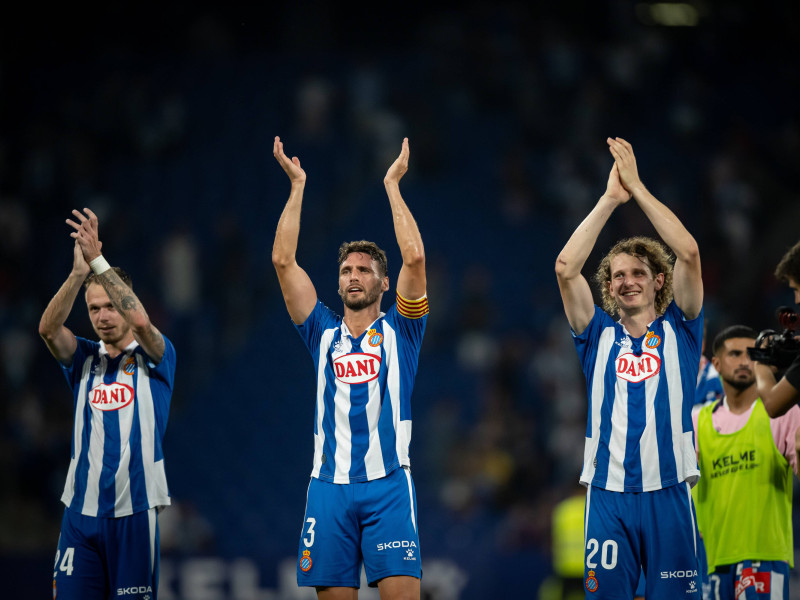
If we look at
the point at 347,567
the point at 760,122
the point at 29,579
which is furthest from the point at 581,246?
the point at 760,122

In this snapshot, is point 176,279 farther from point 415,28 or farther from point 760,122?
point 760,122

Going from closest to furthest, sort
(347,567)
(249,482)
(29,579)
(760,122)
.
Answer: (347,567)
(29,579)
(249,482)
(760,122)

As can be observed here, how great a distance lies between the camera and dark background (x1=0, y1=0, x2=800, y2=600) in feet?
37.3

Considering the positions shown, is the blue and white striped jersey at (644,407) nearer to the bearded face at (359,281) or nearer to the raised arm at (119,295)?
the bearded face at (359,281)

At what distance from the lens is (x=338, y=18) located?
627 inches

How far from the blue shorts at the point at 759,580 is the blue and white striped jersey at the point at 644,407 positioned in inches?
59.6

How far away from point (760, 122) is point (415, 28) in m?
6.13

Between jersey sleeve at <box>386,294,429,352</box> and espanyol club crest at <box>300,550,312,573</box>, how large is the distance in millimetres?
1408

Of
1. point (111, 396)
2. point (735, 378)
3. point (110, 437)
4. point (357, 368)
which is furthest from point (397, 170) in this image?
point (735, 378)

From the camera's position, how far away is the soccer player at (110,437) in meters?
5.78

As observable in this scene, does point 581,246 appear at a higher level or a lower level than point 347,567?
higher

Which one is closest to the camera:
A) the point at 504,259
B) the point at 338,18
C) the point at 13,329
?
the point at 13,329

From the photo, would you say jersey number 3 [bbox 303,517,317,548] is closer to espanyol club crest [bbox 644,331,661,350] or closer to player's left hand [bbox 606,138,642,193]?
espanyol club crest [bbox 644,331,661,350]

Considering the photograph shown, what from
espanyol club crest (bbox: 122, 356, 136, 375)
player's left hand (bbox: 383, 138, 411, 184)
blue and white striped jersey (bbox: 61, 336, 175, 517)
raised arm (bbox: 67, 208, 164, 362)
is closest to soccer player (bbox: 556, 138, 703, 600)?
player's left hand (bbox: 383, 138, 411, 184)
